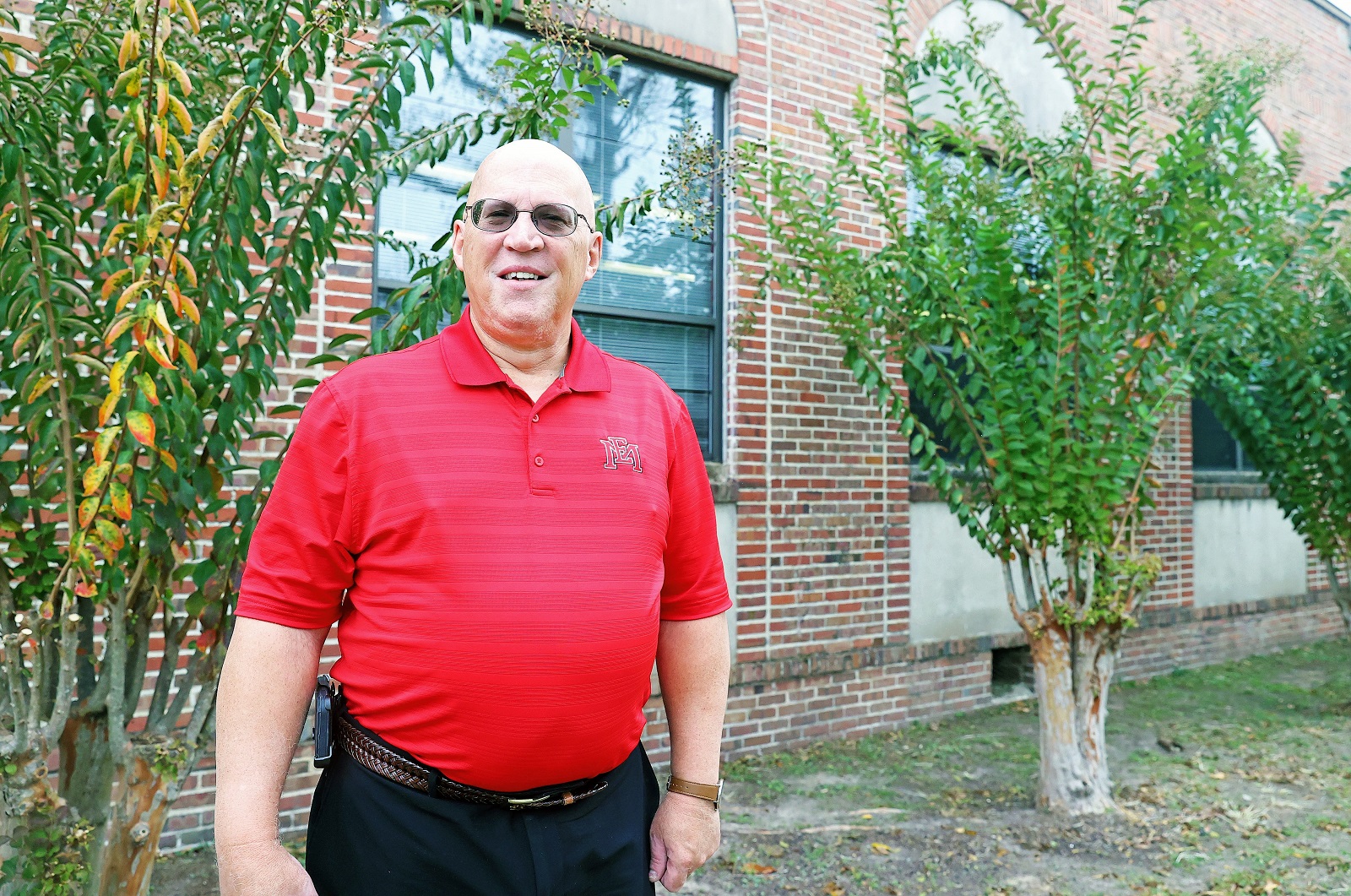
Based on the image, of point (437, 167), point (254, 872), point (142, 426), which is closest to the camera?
point (254, 872)

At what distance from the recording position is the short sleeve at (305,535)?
5.58ft

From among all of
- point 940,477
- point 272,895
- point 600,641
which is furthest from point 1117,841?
point 272,895

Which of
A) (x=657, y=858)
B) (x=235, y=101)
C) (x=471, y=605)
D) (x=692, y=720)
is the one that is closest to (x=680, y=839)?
(x=657, y=858)

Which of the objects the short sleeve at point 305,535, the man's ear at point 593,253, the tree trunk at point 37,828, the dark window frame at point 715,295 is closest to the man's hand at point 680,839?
the short sleeve at point 305,535

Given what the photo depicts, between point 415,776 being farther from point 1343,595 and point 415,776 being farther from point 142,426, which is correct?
point 1343,595

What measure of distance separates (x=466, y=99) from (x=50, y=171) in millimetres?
2885

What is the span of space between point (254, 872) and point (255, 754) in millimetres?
196

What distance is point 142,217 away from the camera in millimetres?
2111

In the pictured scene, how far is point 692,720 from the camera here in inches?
85.0

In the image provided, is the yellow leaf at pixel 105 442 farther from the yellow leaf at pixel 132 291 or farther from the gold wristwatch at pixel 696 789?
the gold wristwatch at pixel 696 789

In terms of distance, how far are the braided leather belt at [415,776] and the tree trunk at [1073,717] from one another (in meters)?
3.70

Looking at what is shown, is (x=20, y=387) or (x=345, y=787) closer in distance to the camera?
(x=345, y=787)

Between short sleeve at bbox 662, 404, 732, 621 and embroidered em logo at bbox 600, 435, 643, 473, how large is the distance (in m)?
0.17

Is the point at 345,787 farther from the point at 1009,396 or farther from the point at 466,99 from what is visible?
the point at 466,99
